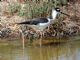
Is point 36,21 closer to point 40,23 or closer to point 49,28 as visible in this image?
point 40,23

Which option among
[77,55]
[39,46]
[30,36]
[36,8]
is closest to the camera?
[77,55]

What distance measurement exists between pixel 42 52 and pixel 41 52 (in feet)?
0.10

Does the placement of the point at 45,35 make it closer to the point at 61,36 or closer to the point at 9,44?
the point at 61,36

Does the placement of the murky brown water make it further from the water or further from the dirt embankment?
the dirt embankment

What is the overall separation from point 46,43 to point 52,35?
0.64 m

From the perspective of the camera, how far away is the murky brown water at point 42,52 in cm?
1052

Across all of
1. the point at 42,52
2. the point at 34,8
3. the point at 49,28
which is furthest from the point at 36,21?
the point at 42,52

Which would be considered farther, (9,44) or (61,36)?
(61,36)

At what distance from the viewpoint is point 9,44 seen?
11.8 meters

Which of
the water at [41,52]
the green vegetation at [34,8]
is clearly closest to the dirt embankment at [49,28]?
the green vegetation at [34,8]

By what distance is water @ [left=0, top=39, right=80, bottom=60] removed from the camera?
414 inches

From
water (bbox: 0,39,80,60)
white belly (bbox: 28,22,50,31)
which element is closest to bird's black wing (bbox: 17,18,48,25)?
white belly (bbox: 28,22,50,31)

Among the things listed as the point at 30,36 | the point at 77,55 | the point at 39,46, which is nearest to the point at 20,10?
the point at 30,36

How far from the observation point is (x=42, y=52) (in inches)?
440
